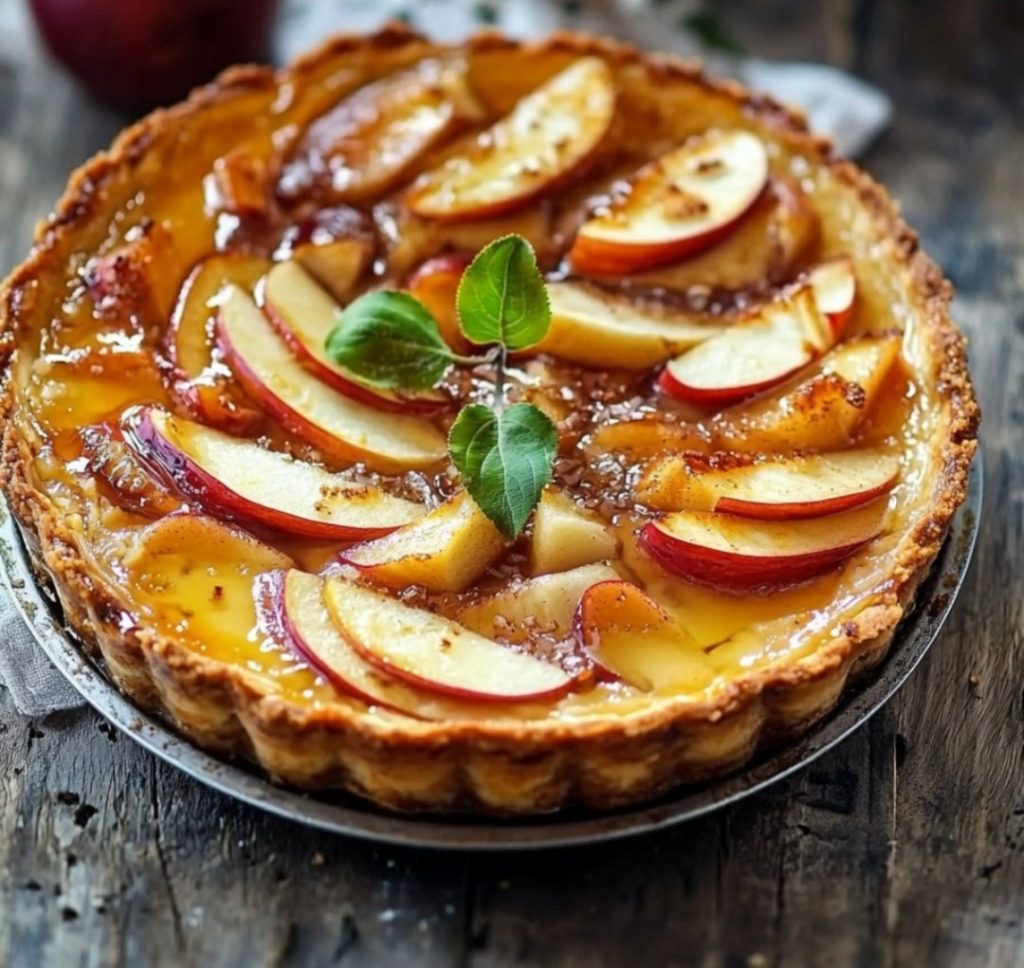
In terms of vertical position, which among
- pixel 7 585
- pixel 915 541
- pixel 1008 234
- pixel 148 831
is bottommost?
pixel 1008 234

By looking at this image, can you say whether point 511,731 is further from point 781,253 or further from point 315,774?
point 781,253

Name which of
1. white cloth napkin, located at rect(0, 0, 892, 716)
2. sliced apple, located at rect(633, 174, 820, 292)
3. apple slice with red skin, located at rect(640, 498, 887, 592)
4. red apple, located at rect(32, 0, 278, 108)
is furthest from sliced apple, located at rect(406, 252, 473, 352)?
white cloth napkin, located at rect(0, 0, 892, 716)

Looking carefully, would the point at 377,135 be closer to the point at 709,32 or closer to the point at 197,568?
the point at 197,568

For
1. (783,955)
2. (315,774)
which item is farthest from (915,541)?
(315,774)

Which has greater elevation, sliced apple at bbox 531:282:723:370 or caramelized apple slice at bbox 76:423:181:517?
caramelized apple slice at bbox 76:423:181:517

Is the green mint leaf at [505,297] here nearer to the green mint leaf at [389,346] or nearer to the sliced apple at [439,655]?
the green mint leaf at [389,346]

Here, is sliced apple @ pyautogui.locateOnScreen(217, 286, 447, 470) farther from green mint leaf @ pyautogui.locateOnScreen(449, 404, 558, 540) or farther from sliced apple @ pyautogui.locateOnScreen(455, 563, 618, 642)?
Result: sliced apple @ pyautogui.locateOnScreen(455, 563, 618, 642)

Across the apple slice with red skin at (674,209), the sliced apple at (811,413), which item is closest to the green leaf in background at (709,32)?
the apple slice with red skin at (674,209)
